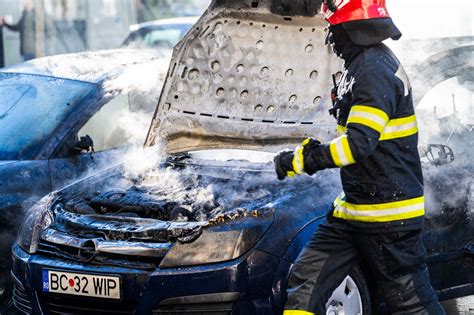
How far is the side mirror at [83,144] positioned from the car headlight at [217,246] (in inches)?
92.1

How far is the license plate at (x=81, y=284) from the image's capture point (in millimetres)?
5320

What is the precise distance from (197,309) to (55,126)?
9.21ft

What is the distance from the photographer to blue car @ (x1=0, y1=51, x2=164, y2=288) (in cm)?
713

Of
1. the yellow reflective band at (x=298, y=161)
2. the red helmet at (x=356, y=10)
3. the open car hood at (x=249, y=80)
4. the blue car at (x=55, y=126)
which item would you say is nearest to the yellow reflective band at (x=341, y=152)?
the yellow reflective band at (x=298, y=161)

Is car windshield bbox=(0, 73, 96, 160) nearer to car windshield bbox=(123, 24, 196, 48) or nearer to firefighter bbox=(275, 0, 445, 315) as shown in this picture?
firefighter bbox=(275, 0, 445, 315)

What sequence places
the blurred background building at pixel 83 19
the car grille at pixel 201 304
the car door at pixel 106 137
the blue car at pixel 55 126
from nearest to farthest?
the car grille at pixel 201 304, the blue car at pixel 55 126, the car door at pixel 106 137, the blurred background building at pixel 83 19

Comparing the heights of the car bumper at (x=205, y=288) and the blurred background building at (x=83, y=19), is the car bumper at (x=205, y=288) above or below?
above

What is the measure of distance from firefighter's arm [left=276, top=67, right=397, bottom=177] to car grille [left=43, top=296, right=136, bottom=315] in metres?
1.28

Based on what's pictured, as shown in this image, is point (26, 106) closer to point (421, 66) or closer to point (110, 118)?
point (110, 118)

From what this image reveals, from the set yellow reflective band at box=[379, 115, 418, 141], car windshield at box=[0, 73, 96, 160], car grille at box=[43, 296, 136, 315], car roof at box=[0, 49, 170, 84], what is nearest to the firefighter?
yellow reflective band at box=[379, 115, 418, 141]

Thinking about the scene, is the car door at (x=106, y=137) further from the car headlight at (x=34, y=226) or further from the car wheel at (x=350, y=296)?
the car wheel at (x=350, y=296)

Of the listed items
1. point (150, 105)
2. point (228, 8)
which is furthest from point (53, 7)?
point (228, 8)

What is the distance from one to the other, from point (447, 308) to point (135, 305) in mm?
2459

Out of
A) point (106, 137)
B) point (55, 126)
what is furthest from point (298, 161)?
point (106, 137)
